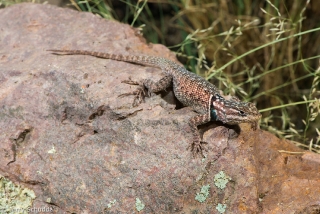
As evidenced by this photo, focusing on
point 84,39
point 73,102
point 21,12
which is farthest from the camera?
point 21,12

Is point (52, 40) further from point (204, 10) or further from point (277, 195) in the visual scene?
point (277, 195)

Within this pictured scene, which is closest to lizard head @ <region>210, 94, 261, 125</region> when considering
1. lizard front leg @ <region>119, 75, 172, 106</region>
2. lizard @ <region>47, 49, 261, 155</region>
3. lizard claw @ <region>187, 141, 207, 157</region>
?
lizard @ <region>47, 49, 261, 155</region>

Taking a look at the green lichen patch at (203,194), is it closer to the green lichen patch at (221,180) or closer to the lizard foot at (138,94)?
the green lichen patch at (221,180)

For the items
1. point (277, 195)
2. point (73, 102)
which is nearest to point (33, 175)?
point (73, 102)

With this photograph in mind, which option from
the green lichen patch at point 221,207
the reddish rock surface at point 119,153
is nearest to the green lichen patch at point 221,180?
the reddish rock surface at point 119,153

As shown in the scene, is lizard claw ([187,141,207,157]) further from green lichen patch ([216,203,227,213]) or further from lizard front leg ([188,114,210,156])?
green lichen patch ([216,203,227,213])

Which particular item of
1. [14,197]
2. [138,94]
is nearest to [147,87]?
[138,94]
